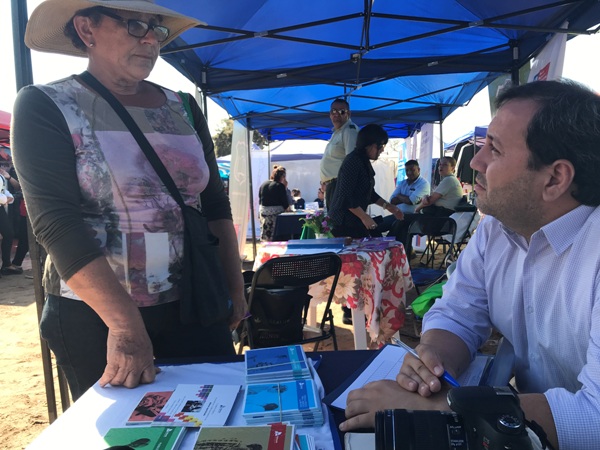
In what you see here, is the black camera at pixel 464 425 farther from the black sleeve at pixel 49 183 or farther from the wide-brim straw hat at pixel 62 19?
the wide-brim straw hat at pixel 62 19

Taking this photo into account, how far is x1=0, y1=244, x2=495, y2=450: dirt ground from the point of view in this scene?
2719 mm

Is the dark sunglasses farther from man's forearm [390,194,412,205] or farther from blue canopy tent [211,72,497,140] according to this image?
man's forearm [390,194,412,205]

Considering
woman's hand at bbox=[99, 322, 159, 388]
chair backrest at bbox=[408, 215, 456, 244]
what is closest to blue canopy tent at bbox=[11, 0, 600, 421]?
chair backrest at bbox=[408, 215, 456, 244]

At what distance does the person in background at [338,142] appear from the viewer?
4676mm

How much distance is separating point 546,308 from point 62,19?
5.58ft

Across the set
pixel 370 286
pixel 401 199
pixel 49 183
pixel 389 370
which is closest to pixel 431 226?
pixel 370 286

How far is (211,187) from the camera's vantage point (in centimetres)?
162

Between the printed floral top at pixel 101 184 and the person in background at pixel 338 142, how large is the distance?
3431 mm

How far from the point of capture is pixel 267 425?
78 centimetres

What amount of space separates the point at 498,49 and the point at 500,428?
18.6 feet

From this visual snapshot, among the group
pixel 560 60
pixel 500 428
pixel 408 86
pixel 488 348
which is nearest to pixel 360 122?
pixel 408 86

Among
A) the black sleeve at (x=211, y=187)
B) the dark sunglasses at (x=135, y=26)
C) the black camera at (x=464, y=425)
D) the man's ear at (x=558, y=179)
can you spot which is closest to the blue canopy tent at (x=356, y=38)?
the black sleeve at (x=211, y=187)

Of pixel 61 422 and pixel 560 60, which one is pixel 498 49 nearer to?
pixel 560 60

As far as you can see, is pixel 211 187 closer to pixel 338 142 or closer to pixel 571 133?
pixel 571 133
